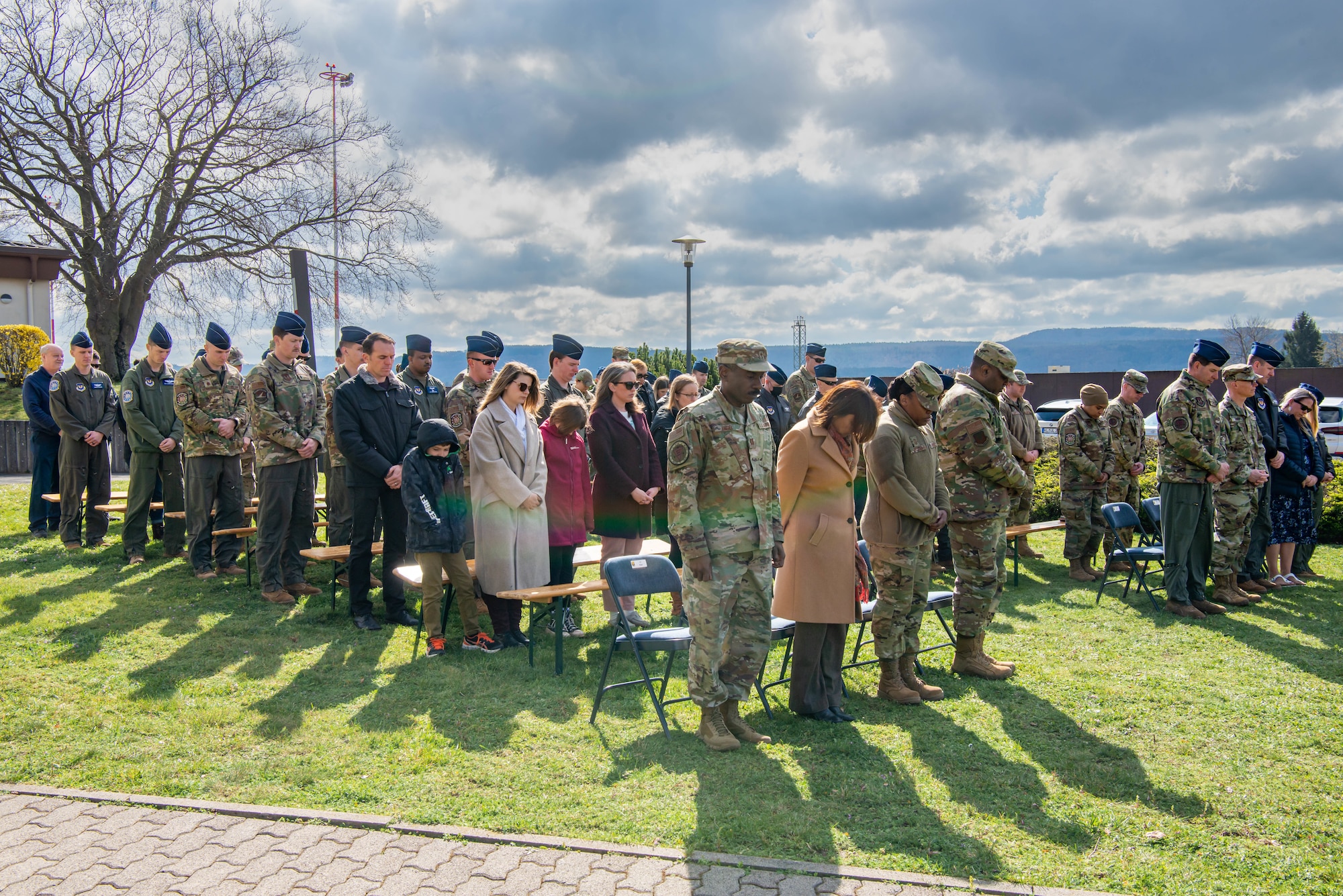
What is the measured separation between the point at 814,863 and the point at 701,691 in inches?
53.2

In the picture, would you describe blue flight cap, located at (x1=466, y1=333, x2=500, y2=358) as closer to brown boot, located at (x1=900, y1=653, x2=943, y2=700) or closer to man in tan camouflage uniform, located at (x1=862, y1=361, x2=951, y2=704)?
man in tan camouflage uniform, located at (x1=862, y1=361, x2=951, y2=704)

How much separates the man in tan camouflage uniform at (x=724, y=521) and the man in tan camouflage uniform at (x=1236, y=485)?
531 centimetres

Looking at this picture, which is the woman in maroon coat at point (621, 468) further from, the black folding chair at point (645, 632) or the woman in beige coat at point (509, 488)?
the black folding chair at point (645, 632)

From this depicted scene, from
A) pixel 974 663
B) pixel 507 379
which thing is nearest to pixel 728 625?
pixel 974 663

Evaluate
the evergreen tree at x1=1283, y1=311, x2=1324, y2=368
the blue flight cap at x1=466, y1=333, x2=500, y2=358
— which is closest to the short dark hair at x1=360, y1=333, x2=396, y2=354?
the blue flight cap at x1=466, y1=333, x2=500, y2=358

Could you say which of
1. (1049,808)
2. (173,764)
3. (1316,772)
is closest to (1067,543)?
(1316,772)

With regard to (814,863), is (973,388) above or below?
above

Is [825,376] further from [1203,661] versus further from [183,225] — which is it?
[183,225]

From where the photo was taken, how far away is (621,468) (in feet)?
24.1

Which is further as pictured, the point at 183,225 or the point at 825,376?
the point at 183,225

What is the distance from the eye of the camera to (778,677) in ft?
20.3

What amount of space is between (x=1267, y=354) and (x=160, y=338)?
11446mm

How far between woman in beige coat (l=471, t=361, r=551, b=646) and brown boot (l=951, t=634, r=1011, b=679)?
119 inches

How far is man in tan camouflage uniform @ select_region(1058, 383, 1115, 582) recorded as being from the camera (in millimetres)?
9352
